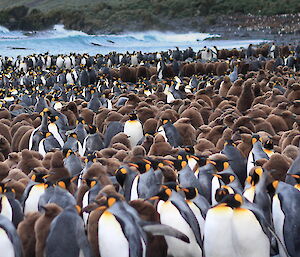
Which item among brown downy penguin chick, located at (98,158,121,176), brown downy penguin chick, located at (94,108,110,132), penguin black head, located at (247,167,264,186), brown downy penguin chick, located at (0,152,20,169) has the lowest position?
brown downy penguin chick, located at (94,108,110,132)

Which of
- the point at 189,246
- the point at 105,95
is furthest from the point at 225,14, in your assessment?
the point at 189,246

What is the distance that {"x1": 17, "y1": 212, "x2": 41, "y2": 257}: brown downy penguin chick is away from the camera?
3383 millimetres

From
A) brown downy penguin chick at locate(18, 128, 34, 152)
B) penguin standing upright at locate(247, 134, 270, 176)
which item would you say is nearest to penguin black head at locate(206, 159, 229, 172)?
penguin standing upright at locate(247, 134, 270, 176)

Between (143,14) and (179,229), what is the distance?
1936 inches

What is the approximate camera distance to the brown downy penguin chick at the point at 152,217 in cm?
347

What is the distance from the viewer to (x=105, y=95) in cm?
1074

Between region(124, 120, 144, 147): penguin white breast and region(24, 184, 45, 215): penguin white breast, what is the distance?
2.67 m

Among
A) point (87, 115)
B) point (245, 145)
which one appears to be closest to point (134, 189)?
point (245, 145)

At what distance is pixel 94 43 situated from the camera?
116ft

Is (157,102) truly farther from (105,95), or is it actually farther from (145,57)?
(145,57)

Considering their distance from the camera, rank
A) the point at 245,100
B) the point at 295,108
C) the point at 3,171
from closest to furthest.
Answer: the point at 3,171, the point at 295,108, the point at 245,100

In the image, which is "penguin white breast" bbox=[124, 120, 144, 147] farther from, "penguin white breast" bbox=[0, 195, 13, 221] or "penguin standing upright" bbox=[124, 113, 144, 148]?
"penguin white breast" bbox=[0, 195, 13, 221]

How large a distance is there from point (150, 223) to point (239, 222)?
563 millimetres

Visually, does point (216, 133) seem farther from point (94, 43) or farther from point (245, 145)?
point (94, 43)
